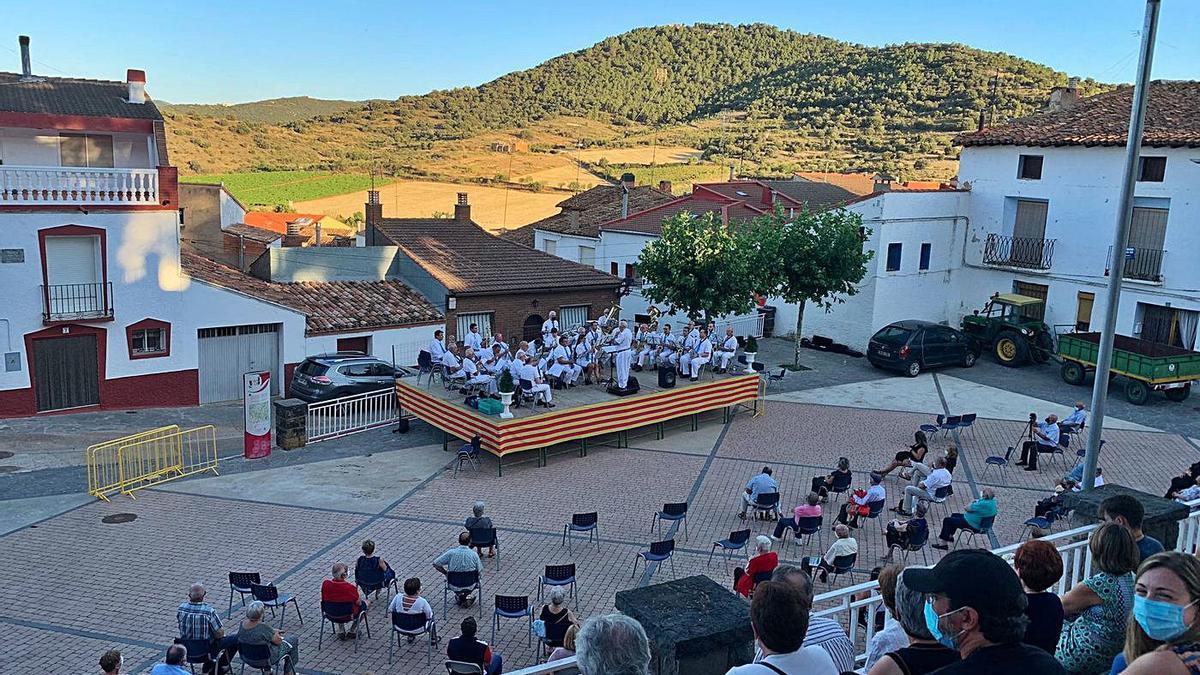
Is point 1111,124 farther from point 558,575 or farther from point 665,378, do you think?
point 558,575

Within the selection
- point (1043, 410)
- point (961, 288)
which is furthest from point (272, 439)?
point (961, 288)

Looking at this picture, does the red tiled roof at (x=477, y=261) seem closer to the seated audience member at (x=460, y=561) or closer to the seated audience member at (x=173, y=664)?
the seated audience member at (x=460, y=561)

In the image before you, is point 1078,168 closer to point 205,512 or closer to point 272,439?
point 272,439

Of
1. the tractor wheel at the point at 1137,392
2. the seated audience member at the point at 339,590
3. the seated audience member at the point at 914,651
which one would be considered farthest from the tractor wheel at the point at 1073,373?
the seated audience member at the point at 914,651

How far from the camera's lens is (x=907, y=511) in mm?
16672

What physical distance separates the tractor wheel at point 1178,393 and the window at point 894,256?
9186 mm

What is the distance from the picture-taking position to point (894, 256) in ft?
106

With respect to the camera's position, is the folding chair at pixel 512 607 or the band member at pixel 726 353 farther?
the band member at pixel 726 353

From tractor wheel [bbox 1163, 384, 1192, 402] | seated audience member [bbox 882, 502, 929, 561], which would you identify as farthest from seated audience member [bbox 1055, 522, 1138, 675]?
tractor wheel [bbox 1163, 384, 1192, 402]

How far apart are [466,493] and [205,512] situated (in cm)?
455

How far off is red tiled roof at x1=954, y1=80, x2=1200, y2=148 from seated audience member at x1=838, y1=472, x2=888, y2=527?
19.4 m

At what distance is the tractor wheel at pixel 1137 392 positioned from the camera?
25708 mm

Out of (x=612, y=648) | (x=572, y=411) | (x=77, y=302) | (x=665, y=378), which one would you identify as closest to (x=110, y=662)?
(x=612, y=648)

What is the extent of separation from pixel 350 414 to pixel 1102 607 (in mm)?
18151
